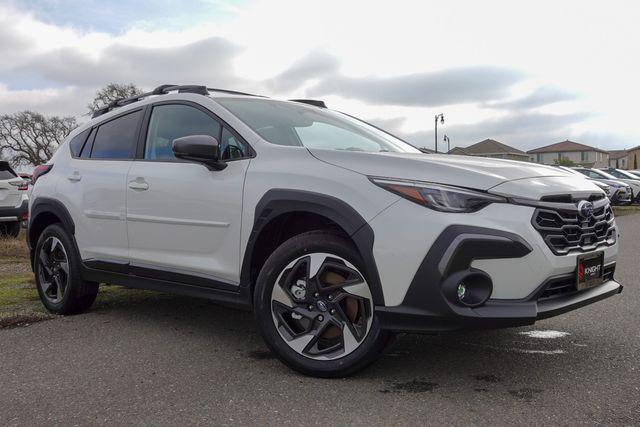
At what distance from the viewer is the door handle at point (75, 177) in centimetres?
496

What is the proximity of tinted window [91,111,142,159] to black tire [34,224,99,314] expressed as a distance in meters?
0.75

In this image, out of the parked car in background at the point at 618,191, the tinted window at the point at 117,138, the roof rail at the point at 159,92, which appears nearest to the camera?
the roof rail at the point at 159,92


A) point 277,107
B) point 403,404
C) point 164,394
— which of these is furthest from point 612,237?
point 164,394

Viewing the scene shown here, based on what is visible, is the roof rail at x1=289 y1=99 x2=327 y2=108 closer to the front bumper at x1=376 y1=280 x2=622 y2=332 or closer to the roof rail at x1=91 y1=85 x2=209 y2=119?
the roof rail at x1=91 y1=85 x2=209 y2=119

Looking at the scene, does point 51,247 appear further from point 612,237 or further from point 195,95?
point 612,237

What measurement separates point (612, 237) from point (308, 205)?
185cm

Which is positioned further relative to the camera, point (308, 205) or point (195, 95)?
point (195, 95)

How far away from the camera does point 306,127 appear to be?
13.8 ft

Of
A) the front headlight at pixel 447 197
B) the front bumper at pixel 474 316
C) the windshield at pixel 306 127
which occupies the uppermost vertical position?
the windshield at pixel 306 127

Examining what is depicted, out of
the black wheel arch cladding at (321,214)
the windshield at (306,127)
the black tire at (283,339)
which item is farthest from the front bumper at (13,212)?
the black tire at (283,339)

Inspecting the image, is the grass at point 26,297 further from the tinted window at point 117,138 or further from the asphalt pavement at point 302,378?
the tinted window at point 117,138

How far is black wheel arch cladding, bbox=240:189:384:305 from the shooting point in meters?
3.11

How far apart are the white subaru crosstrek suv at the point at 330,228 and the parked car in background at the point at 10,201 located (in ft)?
22.0

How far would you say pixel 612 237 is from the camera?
364cm
